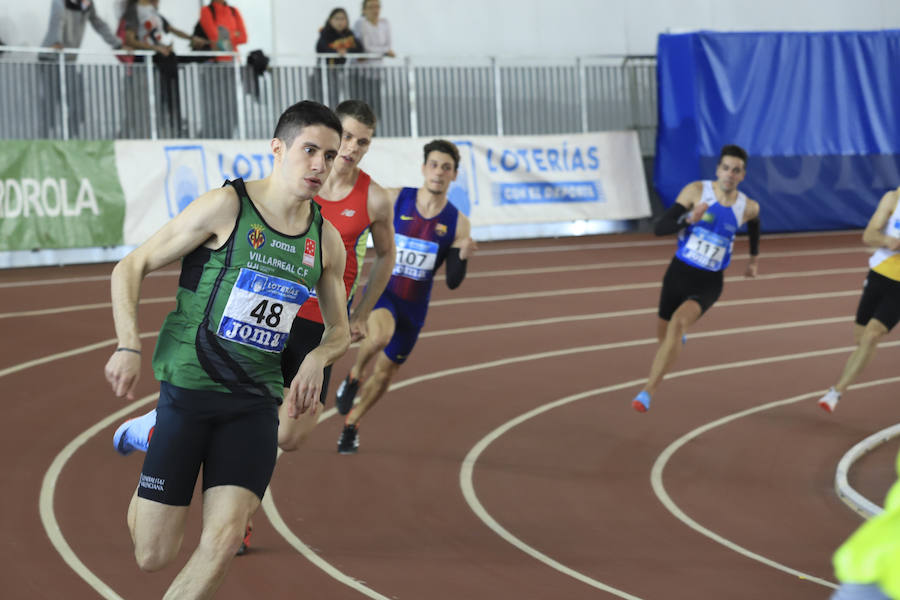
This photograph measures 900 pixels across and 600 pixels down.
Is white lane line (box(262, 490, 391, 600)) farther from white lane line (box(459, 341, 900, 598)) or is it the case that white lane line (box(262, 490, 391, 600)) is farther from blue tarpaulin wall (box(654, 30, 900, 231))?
blue tarpaulin wall (box(654, 30, 900, 231))

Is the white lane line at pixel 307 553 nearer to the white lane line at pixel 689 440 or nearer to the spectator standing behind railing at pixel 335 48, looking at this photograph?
the white lane line at pixel 689 440

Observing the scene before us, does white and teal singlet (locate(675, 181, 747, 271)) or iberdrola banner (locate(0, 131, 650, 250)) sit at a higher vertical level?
iberdrola banner (locate(0, 131, 650, 250))

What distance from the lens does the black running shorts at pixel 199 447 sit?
411 cm

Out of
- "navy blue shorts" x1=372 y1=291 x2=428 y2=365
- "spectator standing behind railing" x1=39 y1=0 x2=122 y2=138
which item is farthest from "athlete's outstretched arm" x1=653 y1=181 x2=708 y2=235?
"spectator standing behind railing" x1=39 y1=0 x2=122 y2=138

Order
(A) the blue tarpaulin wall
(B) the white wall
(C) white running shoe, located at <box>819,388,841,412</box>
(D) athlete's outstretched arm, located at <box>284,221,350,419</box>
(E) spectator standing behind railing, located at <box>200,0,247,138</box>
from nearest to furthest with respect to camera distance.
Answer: (D) athlete's outstretched arm, located at <box>284,221,350,419</box>
(C) white running shoe, located at <box>819,388,841,412</box>
(E) spectator standing behind railing, located at <box>200,0,247,138</box>
(B) the white wall
(A) the blue tarpaulin wall

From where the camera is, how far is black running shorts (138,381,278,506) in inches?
162

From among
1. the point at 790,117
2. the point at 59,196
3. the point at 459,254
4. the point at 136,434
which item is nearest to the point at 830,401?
the point at 459,254

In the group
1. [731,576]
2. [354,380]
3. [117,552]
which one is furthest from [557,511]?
[117,552]

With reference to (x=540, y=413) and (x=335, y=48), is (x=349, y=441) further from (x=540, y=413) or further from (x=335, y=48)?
(x=335, y=48)

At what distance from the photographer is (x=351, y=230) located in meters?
6.40

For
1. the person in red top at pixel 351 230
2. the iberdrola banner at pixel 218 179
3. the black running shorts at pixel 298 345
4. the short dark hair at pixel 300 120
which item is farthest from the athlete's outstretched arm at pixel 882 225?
the iberdrola banner at pixel 218 179

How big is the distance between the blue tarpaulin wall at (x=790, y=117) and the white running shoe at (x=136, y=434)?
Result: 1471cm

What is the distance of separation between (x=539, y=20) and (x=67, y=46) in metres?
8.67

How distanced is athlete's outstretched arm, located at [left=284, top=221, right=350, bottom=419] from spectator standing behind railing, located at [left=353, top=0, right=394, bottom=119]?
41.1 feet
